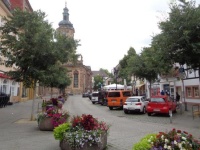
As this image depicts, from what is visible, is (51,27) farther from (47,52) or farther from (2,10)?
(2,10)

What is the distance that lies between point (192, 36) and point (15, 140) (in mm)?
10481

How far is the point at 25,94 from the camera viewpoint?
1662 inches

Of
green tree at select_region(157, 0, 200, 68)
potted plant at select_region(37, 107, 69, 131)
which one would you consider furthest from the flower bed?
green tree at select_region(157, 0, 200, 68)

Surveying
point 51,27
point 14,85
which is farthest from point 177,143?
point 14,85

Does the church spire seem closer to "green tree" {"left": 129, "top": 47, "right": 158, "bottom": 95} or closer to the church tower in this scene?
the church tower

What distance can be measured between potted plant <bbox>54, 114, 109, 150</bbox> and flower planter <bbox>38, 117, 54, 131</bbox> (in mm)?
4169

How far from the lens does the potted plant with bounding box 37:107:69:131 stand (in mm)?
10781

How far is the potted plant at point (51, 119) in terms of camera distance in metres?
10.8

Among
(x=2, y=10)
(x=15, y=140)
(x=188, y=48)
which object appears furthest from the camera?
(x=2, y=10)

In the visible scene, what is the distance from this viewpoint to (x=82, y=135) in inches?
259

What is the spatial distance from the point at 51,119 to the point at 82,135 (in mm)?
4831

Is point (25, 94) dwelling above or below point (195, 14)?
below

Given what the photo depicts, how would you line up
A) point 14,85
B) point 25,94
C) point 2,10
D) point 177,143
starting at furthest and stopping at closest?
1. point 25,94
2. point 14,85
3. point 2,10
4. point 177,143

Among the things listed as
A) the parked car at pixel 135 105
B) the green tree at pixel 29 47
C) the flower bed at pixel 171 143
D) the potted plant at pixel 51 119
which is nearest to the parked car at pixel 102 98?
the parked car at pixel 135 105
